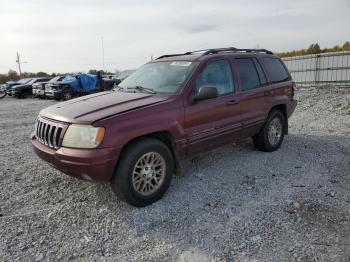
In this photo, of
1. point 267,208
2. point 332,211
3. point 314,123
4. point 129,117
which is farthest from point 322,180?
point 314,123

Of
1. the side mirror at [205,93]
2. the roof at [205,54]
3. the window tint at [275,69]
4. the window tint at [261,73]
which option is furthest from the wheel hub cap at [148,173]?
the window tint at [275,69]

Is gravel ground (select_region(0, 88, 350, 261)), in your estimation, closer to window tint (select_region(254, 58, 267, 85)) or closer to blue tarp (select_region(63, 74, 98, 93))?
window tint (select_region(254, 58, 267, 85))

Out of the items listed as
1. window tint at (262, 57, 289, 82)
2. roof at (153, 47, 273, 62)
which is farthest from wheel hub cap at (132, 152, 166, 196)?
window tint at (262, 57, 289, 82)

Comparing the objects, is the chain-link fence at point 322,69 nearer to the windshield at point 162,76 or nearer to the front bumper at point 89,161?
the windshield at point 162,76

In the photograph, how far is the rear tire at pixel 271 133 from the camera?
5.94m

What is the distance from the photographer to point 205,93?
14.2 feet

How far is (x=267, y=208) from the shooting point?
153 inches

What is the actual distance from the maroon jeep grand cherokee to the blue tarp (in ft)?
47.7

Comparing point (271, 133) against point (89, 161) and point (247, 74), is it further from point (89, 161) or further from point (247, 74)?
point (89, 161)

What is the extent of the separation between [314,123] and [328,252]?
252 inches

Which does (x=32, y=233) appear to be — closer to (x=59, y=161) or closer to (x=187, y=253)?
(x=59, y=161)

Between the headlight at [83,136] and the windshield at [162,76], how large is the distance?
4.25ft

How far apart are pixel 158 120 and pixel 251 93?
210cm

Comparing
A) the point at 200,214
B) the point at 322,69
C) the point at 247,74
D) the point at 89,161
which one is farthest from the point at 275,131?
the point at 322,69
